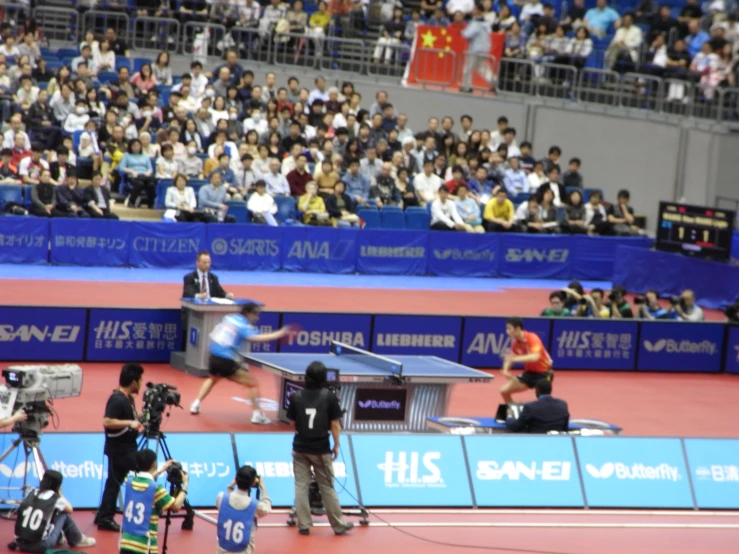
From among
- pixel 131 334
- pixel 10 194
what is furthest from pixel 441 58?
pixel 131 334

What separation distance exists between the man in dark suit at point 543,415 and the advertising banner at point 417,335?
5.69m

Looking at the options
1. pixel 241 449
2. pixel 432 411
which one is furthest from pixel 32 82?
pixel 241 449

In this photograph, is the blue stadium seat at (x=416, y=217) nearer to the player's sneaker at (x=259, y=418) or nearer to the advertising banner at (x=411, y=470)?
the player's sneaker at (x=259, y=418)

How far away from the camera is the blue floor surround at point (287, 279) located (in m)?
25.5

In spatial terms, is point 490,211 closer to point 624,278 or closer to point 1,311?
point 624,278

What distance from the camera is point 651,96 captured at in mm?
32938

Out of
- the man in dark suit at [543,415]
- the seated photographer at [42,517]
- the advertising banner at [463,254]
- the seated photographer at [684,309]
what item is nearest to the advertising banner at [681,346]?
the seated photographer at [684,309]

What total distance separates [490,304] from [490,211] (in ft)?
→ 13.8

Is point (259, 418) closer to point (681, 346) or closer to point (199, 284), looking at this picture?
point (199, 284)

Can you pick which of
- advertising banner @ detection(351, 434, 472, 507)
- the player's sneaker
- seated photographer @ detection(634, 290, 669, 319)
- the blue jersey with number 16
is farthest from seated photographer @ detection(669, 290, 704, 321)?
advertising banner @ detection(351, 434, 472, 507)

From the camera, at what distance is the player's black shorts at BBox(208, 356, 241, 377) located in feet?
53.5

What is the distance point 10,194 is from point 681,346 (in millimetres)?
12765

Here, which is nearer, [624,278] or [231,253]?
[231,253]

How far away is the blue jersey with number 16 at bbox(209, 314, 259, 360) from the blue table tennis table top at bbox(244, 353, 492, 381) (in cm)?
42
